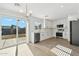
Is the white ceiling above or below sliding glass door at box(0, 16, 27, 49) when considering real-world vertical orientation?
above

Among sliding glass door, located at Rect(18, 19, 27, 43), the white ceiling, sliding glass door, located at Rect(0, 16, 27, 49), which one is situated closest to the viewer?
the white ceiling

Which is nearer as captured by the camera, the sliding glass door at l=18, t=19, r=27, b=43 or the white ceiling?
the white ceiling

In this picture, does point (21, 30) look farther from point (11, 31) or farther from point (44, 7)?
point (44, 7)

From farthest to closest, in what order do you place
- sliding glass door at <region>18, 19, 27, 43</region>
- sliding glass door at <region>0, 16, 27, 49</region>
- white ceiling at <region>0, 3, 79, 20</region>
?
sliding glass door at <region>18, 19, 27, 43</region>
sliding glass door at <region>0, 16, 27, 49</region>
white ceiling at <region>0, 3, 79, 20</region>

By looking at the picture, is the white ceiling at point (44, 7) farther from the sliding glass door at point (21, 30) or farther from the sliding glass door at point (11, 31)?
the sliding glass door at point (21, 30)

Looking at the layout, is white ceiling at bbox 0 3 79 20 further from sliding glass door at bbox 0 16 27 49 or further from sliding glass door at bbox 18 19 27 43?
sliding glass door at bbox 18 19 27 43

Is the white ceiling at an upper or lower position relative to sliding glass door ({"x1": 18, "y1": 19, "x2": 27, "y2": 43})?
upper

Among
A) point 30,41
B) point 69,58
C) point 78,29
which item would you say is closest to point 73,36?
point 78,29

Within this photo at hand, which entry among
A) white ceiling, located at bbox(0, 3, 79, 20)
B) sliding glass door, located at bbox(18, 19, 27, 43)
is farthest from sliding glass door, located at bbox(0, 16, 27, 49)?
white ceiling, located at bbox(0, 3, 79, 20)

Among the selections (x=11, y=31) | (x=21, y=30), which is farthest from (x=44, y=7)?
(x=11, y=31)

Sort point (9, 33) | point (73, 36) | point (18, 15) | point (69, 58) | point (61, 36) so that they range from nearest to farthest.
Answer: point (69, 58) → point (9, 33) → point (18, 15) → point (73, 36) → point (61, 36)

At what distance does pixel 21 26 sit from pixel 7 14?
1259 mm

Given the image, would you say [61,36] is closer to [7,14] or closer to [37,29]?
[37,29]

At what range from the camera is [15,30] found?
5312 mm
